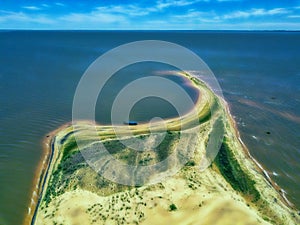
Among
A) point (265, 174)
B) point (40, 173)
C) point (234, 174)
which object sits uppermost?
point (234, 174)

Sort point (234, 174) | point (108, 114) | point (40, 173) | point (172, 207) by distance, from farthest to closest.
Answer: point (108, 114)
point (40, 173)
point (234, 174)
point (172, 207)

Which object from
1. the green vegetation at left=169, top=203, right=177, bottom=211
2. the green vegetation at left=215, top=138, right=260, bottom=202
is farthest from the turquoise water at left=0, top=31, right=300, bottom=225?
the green vegetation at left=169, top=203, right=177, bottom=211

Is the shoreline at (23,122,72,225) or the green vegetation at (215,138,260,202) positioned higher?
the green vegetation at (215,138,260,202)

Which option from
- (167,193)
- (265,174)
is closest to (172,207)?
(167,193)

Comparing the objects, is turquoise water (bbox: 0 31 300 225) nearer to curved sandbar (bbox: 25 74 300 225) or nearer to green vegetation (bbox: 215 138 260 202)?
curved sandbar (bbox: 25 74 300 225)

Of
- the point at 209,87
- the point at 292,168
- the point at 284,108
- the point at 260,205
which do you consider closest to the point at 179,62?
the point at 209,87

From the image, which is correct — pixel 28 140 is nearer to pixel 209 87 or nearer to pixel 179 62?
pixel 209 87

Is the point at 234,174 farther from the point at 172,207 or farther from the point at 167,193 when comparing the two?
the point at 172,207
